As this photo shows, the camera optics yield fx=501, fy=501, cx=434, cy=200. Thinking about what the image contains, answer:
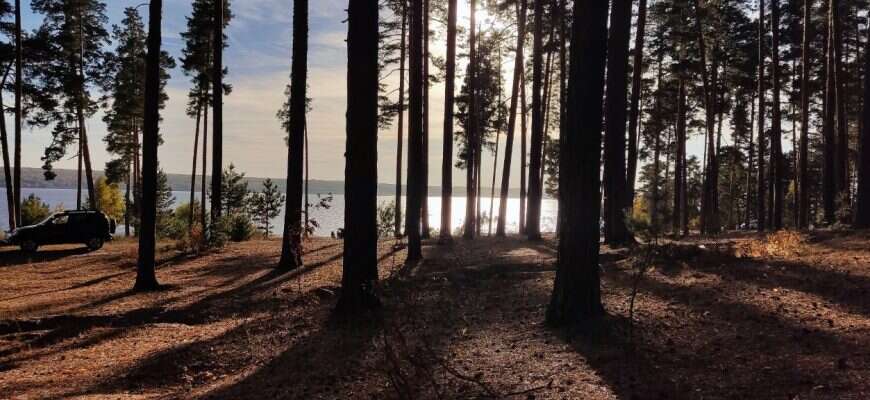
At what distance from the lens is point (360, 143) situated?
8391 mm

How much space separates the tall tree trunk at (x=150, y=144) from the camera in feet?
37.7

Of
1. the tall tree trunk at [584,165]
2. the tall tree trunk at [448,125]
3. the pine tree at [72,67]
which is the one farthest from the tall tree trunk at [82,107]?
the tall tree trunk at [584,165]

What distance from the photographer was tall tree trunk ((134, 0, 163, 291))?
11.5 meters

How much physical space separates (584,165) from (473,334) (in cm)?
296

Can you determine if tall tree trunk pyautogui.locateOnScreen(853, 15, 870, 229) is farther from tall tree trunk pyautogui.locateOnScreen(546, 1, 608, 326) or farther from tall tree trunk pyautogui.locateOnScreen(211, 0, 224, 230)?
tall tree trunk pyautogui.locateOnScreen(211, 0, 224, 230)

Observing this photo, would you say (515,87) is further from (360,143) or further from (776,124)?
(360,143)

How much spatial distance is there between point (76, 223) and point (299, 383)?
17.2m

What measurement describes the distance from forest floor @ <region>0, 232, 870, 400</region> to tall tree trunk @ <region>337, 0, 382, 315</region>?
3.30 ft

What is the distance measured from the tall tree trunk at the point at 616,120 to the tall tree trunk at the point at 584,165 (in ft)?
19.9

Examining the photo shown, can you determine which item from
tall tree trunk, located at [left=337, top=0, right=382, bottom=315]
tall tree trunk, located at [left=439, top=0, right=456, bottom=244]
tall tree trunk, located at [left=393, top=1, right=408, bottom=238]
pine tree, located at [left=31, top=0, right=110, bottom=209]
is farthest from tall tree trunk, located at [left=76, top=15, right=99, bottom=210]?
tall tree trunk, located at [left=337, top=0, right=382, bottom=315]

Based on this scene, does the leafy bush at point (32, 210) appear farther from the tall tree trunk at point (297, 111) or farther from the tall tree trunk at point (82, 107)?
the tall tree trunk at point (297, 111)

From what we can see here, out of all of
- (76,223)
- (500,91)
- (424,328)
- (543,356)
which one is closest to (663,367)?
(543,356)

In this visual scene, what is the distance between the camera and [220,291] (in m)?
11.4

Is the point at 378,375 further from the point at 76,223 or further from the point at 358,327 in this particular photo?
the point at 76,223
